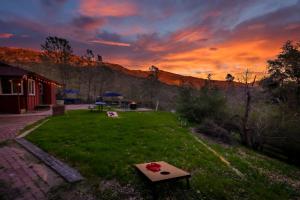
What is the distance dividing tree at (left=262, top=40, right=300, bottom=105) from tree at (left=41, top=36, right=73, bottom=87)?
2668 cm

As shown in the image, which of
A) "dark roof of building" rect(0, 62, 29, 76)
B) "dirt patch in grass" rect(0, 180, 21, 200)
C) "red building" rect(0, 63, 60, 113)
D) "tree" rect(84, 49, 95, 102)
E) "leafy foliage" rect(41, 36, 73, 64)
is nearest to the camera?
"dirt patch in grass" rect(0, 180, 21, 200)

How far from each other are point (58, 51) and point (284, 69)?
95.8 feet

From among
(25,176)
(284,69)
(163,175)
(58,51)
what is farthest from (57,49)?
(163,175)

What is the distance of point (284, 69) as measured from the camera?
15711 millimetres

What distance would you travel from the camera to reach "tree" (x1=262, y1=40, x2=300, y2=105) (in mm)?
13669

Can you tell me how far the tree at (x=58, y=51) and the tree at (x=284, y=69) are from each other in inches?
1050

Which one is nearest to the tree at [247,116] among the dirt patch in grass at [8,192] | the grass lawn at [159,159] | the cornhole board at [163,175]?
the grass lawn at [159,159]

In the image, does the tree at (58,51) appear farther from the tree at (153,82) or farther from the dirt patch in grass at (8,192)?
the dirt patch in grass at (8,192)

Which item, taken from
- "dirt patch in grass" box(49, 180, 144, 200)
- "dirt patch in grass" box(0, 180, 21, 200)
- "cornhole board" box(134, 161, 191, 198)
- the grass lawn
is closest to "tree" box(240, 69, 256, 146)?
the grass lawn

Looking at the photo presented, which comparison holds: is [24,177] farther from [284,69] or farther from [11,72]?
[284,69]

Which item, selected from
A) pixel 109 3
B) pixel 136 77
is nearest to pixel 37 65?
pixel 136 77

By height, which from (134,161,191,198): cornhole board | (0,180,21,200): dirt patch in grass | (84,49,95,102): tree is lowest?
(0,180,21,200): dirt patch in grass

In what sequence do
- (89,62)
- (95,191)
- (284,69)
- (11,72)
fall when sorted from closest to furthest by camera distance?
(95,191)
(11,72)
(284,69)
(89,62)

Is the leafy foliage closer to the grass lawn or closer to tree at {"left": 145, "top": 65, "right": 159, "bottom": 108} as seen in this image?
tree at {"left": 145, "top": 65, "right": 159, "bottom": 108}
